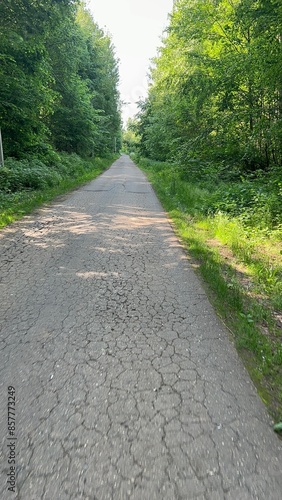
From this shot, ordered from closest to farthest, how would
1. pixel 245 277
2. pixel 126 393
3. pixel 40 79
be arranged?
pixel 126 393, pixel 245 277, pixel 40 79

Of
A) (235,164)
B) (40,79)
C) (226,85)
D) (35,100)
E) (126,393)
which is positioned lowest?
(126,393)

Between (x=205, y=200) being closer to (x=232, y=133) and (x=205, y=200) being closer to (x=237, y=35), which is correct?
(x=232, y=133)

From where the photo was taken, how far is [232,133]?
11.3 m

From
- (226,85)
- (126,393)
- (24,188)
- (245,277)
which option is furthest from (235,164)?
(126,393)

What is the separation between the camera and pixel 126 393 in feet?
6.49

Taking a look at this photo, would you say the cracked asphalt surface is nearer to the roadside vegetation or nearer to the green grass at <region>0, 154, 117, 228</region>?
the roadside vegetation

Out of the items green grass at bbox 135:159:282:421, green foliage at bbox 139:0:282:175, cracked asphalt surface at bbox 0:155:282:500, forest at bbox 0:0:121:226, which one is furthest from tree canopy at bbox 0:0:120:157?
cracked asphalt surface at bbox 0:155:282:500

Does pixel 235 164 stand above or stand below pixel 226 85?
below

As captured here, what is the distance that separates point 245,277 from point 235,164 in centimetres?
939

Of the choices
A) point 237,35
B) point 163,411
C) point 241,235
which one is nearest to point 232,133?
point 237,35

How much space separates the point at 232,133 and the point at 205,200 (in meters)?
5.42

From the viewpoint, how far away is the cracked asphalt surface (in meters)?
1.46

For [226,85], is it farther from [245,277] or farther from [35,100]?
[245,277]

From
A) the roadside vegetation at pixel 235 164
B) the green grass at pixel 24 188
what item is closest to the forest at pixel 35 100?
the green grass at pixel 24 188
